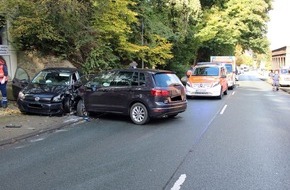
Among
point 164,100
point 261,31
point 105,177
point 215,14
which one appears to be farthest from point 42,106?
point 261,31

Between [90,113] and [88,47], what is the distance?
28.5 feet

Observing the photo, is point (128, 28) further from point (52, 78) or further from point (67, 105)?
point (67, 105)

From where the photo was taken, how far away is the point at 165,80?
11586mm

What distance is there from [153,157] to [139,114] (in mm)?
4179

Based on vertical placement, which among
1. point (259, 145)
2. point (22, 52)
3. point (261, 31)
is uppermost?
point (261, 31)

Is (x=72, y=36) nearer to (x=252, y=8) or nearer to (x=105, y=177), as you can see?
(x=105, y=177)

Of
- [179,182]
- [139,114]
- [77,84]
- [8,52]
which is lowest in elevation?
[179,182]

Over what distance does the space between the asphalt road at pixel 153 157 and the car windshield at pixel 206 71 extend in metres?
9.40

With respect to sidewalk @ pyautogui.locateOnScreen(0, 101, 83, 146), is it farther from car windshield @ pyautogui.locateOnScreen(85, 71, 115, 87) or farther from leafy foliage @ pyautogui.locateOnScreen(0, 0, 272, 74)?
leafy foliage @ pyautogui.locateOnScreen(0, 0, 272, 74)

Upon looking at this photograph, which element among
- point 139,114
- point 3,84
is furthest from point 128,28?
point 139,114

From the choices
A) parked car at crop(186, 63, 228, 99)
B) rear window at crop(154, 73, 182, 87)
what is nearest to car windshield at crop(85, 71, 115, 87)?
rear window at crop(154, 73, 182, 87)

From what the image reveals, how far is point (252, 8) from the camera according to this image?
37.5 m

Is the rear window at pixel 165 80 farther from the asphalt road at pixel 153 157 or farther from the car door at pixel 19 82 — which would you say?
the car door at pixel 19 82

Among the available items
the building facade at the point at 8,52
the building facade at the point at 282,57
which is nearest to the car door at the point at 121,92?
the building facade at the point at 8,52
